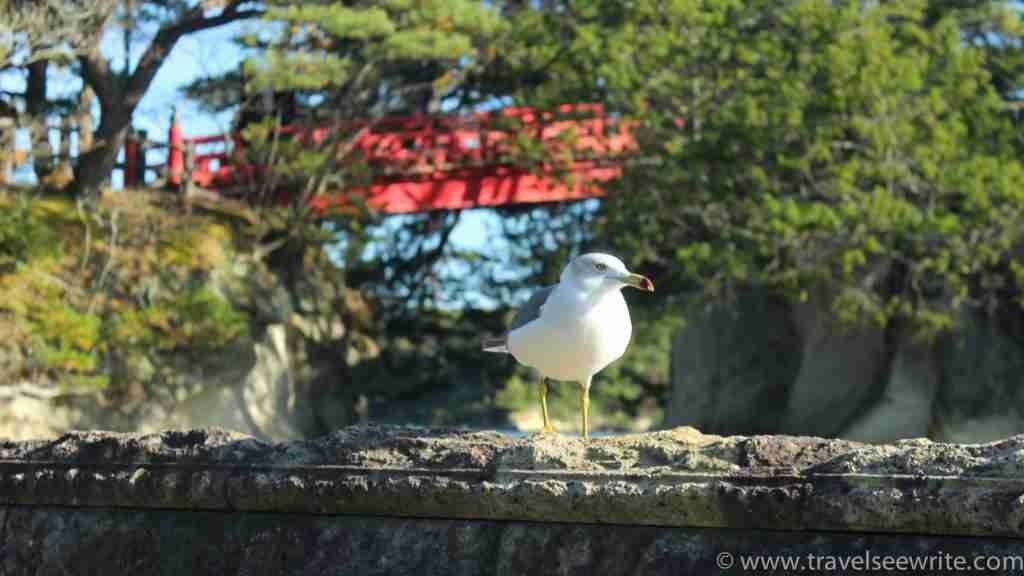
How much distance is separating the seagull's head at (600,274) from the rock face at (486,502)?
2.33 ft

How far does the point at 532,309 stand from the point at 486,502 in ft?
5.54

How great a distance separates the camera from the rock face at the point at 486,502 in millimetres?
2451

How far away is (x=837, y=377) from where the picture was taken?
17.7m

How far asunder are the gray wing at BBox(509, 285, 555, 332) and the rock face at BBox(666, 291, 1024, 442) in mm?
11724

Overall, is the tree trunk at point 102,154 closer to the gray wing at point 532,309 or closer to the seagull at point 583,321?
the gray wing at point 532,309

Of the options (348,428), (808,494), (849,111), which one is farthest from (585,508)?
(849,111)

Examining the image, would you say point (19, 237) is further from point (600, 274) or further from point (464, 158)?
point (600, 274)

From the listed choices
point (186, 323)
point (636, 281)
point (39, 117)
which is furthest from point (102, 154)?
point (636, 281)

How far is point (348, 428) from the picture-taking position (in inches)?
122

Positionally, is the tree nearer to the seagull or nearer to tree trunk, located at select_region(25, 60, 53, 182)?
tree trunk, located at select_region(25, 60, 53, 182)

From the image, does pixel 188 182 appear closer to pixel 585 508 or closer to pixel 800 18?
pixel 800 18

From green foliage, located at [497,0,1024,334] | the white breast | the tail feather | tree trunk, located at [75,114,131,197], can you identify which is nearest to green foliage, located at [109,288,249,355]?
tree trunk, located at [75,114,131,197]

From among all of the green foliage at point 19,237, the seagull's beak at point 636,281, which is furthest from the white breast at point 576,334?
the green foliage at point 19,237

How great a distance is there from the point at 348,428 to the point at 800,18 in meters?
13.7
